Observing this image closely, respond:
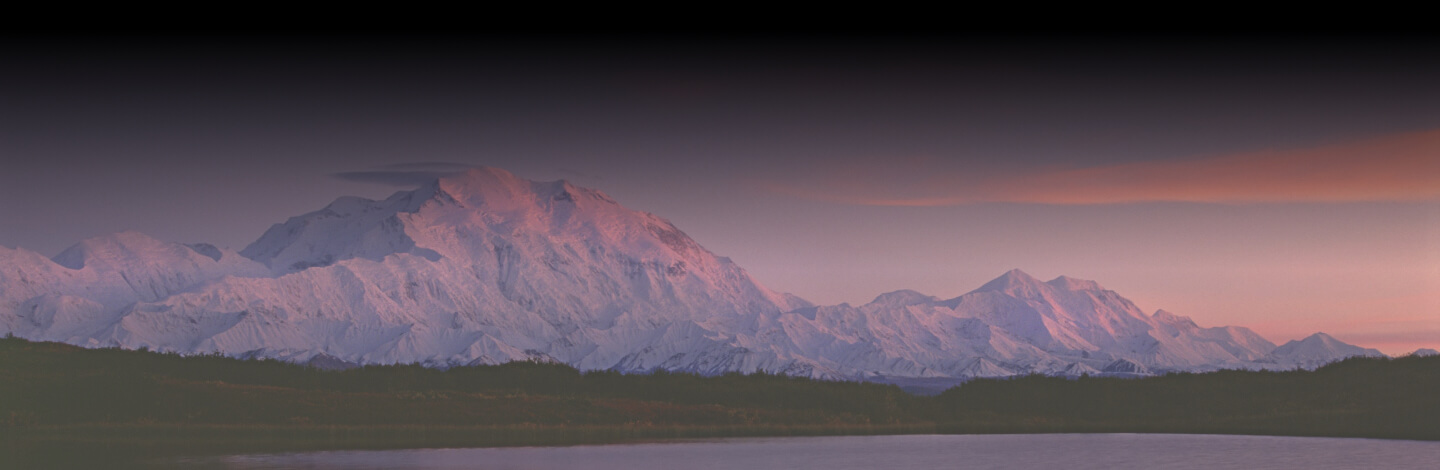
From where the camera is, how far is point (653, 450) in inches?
7687

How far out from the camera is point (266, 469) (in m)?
143

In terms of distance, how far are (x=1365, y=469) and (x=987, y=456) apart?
155ft

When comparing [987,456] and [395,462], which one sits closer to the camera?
[395,462]

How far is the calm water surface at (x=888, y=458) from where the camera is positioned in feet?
490

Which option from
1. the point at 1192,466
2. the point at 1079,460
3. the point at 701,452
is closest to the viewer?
the point at 1192,466

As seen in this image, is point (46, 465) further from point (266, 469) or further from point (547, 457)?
point (547, 457)

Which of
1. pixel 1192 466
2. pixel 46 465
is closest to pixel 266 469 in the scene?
pixel 46 465

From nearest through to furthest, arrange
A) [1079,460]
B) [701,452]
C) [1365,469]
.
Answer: [1365,469], [1079,460], [701,452]

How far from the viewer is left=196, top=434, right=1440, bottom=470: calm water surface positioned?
150m

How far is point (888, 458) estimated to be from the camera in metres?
166

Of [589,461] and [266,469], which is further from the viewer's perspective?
[589,461]

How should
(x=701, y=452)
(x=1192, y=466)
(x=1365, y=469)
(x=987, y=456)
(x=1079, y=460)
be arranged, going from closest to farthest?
(x=1365, y=469)
(x=1192, y=466)
(x=1079, y=460)
(x=987, y=456)
(x=701, y=452)

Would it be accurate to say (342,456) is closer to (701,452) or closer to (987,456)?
(701,452)

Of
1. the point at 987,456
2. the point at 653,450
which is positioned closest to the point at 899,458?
the point at 987,456
